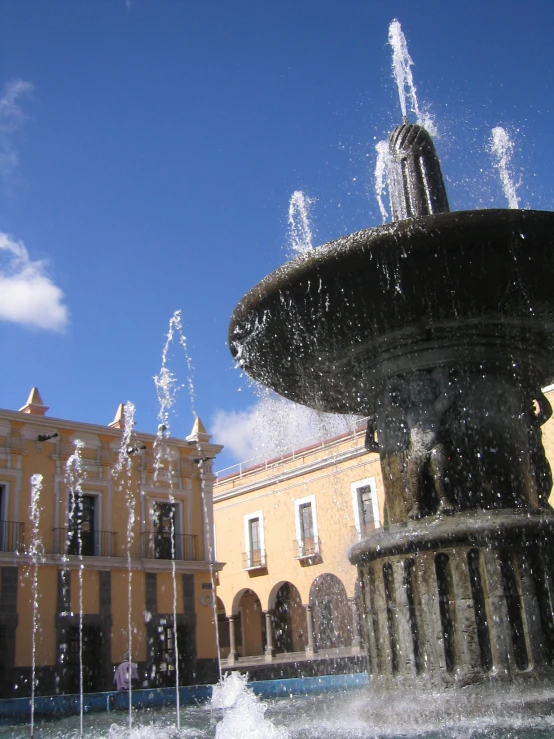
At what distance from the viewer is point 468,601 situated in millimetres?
3691

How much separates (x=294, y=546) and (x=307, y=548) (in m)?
0.68

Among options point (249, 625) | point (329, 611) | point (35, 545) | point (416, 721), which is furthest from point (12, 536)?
point (416, 721)

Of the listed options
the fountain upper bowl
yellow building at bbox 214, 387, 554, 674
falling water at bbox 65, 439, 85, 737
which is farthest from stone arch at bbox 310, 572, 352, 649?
the fountain upper bowl

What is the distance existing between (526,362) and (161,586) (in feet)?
56.4

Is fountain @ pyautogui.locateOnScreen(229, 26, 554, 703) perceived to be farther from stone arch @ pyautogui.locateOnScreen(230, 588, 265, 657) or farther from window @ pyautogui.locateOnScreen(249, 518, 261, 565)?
stone arch @ pyautogui.locateOnScreen(230, 588, 265, 657)

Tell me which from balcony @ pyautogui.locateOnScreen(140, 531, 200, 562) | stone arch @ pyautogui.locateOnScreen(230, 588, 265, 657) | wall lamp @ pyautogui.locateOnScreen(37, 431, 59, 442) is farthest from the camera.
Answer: stone arch @ pyautogui.locateOnScreen(230, 588, 265, 657)

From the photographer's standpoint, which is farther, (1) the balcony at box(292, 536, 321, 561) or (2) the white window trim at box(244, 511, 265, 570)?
(2) the white window trim at box(244, 511, 265, 570)

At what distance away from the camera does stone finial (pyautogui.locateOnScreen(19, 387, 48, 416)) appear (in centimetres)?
2039

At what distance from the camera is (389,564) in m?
4.00

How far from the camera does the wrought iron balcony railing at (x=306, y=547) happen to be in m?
24.5

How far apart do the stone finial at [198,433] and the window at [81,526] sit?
12.8 feet

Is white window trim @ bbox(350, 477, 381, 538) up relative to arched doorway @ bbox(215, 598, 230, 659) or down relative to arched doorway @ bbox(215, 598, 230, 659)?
up

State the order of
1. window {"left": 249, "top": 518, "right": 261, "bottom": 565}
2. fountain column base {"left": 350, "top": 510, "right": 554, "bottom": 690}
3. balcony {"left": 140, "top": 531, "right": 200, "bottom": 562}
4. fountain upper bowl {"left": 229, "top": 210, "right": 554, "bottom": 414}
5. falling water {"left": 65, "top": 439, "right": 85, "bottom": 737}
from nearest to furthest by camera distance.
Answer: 1. fountain column base {"left": 350, "top": 510, "right": 554, "bottom": 690}
2. fountain upper bowl {"left": 229, "top": 210, "right": 554, "bottom": 414}
3. falling water {"left": 65, "top": 439, "right": 85, "bottom": 737}
4. balcony {"left": 140, "top": 531, "right": 200, "bottom": 562}
5. window {"left": 249, "top": 518, "right": 261, "bottom": 565}

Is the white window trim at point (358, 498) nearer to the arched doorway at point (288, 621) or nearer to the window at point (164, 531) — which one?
the arched doorway at point (288, 621)
